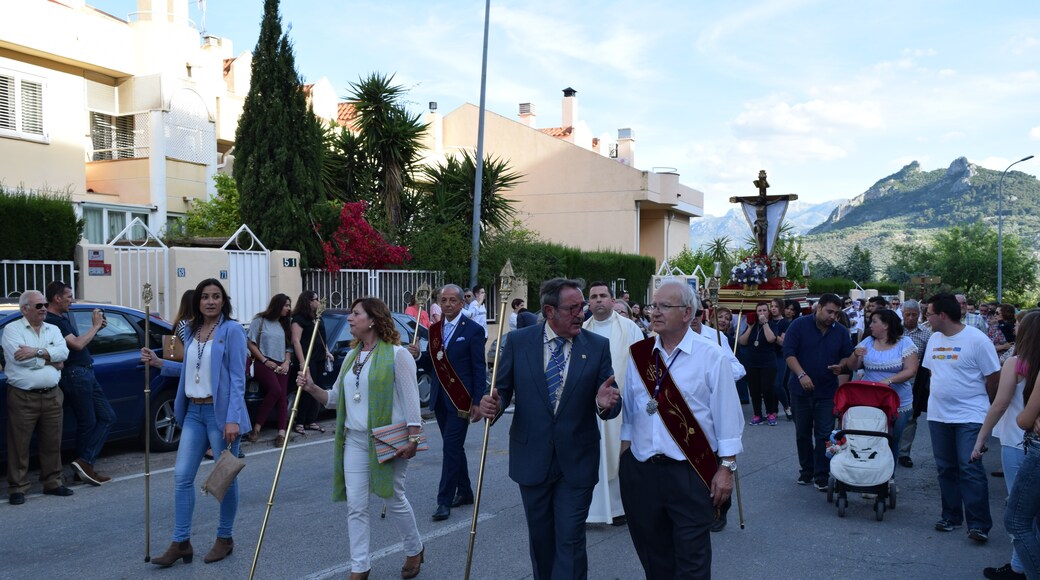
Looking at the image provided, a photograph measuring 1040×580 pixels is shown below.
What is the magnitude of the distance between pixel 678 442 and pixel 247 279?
1233 centimetres

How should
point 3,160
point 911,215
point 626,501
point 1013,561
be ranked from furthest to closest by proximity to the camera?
1. point 911,215
2. point 3,160
3. point 1013,561
4. point 626,501

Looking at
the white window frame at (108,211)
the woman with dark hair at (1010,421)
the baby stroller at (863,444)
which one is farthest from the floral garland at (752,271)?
the white window frame at (108,211)

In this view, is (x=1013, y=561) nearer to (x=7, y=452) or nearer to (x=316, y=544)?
(x=316, y=544)

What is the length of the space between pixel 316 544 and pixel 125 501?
246cm

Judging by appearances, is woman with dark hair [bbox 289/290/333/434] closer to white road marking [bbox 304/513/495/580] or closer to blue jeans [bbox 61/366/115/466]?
blue jeans [bbox 61/366/115/466]

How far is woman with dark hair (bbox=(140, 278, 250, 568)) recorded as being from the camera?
579cm

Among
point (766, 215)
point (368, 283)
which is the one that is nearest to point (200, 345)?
point (368, 283)

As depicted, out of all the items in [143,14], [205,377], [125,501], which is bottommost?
[125,501]

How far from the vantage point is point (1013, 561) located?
5.68 meters

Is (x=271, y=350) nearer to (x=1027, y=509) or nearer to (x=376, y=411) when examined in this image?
(x=376, y=411)

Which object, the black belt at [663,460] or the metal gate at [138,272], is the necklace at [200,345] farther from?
the metal gate at [138,272]

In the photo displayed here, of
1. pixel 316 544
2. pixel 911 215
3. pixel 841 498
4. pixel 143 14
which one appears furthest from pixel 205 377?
pixel 911 215

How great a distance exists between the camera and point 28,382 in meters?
7.68

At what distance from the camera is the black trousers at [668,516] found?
434cm
